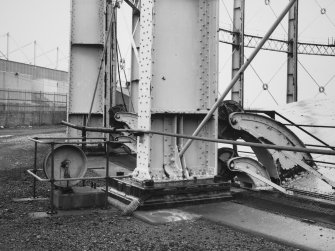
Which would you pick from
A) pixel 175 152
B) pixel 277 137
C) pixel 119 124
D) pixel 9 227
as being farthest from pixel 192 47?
pixel 119 124

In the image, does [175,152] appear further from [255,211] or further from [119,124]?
[119,124]

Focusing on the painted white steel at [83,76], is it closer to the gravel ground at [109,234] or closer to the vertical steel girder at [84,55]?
the vertical steel girder at [84,55]

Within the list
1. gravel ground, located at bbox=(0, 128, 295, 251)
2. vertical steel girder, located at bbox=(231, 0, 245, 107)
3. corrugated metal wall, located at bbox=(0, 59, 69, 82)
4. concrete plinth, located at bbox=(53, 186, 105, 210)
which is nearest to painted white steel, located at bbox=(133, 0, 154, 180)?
concrete plinth, located at bbox=(53, 186, 105, 210)

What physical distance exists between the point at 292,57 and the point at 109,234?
92.3 ft

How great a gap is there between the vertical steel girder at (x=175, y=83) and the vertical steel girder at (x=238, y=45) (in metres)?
18.7

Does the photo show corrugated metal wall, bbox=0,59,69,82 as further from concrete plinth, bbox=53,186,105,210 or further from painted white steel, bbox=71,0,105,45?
concrete plinth, bbox=53,186,105,210

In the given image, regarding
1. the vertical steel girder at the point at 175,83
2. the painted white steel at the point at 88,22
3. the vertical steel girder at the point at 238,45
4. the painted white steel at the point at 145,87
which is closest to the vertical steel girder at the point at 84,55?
the painted white steel at the point at 88,22

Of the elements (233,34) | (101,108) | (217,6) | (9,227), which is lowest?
(9,227)

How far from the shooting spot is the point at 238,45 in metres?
26.7

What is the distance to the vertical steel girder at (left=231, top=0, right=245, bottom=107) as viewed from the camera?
85.7 feet

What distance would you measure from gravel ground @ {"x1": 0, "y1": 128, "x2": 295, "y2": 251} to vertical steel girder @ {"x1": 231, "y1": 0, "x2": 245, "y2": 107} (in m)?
20.5

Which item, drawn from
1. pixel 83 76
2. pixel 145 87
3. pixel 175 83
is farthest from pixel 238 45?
→ pixel 145 87

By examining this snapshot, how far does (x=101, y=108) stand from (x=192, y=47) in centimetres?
931

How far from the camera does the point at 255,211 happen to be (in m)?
6.60
